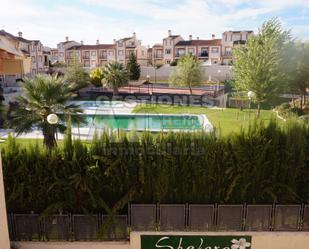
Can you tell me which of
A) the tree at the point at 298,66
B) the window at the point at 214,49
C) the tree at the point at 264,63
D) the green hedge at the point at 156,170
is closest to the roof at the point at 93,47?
the window at the point at 214,49

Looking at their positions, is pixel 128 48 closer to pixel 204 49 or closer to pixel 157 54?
pixel 157 54

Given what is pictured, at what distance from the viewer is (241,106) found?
36969 mm

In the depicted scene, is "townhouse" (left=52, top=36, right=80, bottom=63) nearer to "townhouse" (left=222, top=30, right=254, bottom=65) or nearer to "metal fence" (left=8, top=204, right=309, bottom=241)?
"townhouse" (left=222, top=30, right=254, bottom=65)

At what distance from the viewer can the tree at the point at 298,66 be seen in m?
34.8

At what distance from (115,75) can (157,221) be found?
3670 cm

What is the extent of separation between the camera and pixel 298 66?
35.8 m

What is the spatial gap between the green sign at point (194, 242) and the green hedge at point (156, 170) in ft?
3.42

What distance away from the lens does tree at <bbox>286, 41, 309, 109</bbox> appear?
114 feet

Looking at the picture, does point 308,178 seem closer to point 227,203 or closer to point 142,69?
point 227,203

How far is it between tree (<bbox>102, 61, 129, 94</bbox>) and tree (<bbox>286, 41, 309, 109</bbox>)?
72.8ft

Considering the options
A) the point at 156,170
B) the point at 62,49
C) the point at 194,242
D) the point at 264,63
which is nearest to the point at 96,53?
the point at 62,49

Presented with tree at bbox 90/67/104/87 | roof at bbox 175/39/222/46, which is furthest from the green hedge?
roof at bbox 175/39/222/46

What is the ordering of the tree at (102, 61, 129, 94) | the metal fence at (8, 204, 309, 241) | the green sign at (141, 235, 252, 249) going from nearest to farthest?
the green sign at (141, 235, 252, 249)
the metal fence at (8, 204, 309, 241)
the tree at (102, 61, 129, 94)

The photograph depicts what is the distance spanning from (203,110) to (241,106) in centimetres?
500
